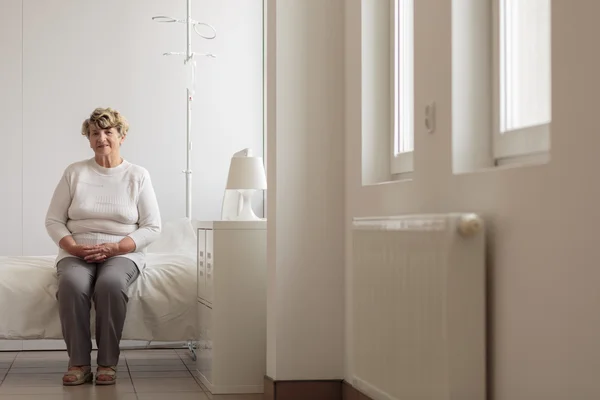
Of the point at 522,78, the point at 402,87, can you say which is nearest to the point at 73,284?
the point at 402,87

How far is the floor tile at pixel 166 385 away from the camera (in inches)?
147

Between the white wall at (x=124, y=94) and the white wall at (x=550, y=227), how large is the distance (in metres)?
3.69

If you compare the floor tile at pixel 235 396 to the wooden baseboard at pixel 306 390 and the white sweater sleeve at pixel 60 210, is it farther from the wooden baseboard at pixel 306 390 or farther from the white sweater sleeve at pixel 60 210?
the white sweater sleeve at pixel 60 210

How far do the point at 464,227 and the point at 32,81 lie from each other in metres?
4.35

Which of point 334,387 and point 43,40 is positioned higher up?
point 43,40

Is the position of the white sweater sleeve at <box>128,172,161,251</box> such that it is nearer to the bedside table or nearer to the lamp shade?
the lamp shade

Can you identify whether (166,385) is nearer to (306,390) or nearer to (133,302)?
(133,302)

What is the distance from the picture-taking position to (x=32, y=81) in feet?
19.0

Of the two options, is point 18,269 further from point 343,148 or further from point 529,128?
point 529,128

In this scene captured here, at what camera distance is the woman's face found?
167 inches

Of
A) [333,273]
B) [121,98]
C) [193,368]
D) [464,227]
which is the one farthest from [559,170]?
[121,98]

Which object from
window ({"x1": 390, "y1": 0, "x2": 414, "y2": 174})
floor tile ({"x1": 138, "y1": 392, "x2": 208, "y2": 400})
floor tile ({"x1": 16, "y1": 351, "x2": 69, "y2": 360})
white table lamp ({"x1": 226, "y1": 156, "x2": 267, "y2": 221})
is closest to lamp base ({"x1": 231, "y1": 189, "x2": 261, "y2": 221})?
white table lamp ({"x1": 226, "y1": 156, "x2": 267, "y2": 221})

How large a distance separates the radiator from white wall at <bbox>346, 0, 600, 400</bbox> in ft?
0.21

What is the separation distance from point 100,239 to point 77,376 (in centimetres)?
63
